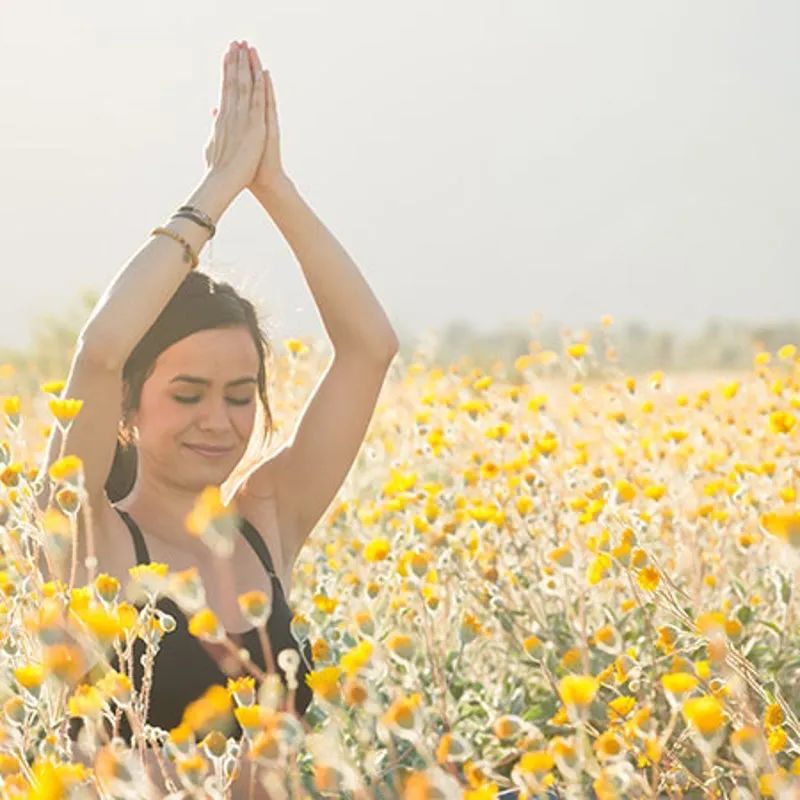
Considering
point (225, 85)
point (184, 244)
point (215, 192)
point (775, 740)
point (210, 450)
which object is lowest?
point (775, 740)

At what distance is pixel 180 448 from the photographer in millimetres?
2486

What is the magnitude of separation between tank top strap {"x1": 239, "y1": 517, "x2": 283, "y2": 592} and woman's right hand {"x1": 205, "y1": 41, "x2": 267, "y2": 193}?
1.95 feet

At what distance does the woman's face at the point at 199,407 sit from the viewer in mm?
2471

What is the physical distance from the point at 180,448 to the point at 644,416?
275 cm

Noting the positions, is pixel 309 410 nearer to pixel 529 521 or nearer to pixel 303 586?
pixel 529 521

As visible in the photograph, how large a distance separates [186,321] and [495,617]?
3.64ft

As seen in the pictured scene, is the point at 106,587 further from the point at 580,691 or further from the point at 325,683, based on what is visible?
the point at 580,691

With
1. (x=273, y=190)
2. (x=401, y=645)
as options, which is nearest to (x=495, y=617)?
(x=273, y=190)

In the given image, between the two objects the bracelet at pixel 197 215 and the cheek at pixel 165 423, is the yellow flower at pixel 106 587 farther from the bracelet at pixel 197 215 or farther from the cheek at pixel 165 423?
the bracelet at pixel 197 215

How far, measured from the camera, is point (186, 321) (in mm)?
2523

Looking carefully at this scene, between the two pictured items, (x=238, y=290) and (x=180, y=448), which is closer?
(x=180, y=448)

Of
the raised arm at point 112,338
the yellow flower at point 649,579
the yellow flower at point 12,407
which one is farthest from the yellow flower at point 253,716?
the yellow flower at point 12,407

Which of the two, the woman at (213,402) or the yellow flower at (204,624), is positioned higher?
the woman at (213,402)

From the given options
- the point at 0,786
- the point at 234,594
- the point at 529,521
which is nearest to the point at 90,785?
the point at 0,786
